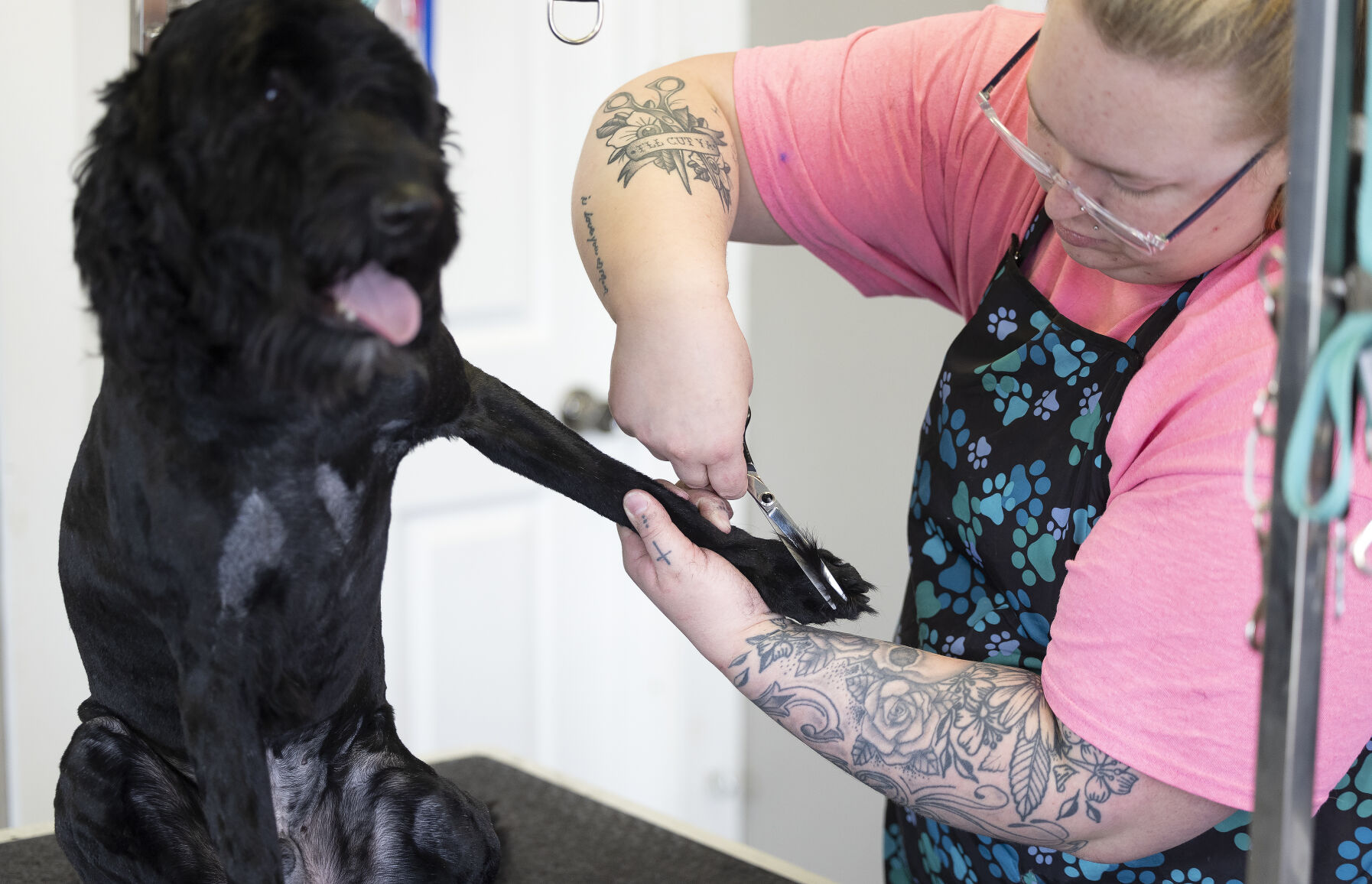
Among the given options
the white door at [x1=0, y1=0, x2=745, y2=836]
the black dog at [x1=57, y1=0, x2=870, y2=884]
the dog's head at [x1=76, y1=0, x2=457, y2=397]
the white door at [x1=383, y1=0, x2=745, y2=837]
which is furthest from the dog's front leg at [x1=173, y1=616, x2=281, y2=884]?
the white door at [x1=383, y1=0, x2=745, y2=837]

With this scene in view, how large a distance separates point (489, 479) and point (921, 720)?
1.30 m

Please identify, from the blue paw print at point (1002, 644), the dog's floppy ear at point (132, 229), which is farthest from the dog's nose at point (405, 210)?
the blue paw print at point (1002, 644)

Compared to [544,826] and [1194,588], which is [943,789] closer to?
[1194,588]

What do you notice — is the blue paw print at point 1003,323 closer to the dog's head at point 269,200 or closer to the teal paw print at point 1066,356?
the teal paw print at point 1066,356

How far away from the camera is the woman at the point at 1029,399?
2.45 ft

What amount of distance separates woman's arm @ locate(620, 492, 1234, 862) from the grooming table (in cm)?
28

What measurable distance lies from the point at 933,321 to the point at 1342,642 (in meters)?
1.19

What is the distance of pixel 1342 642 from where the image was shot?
2.39ft

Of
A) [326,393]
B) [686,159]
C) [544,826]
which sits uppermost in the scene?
[686,159]

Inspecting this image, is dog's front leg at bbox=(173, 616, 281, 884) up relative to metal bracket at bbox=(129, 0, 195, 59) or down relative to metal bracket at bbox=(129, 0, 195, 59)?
down

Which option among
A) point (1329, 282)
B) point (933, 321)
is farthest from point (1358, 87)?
point (933, 321)

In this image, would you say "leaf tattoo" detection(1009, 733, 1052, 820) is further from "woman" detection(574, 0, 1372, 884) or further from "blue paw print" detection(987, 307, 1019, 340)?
"blue paw print" detection(987, 307, 1019, 340)

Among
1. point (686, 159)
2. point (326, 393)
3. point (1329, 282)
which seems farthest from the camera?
point (686, 159)

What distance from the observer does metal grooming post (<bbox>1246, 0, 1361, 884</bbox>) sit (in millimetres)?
461
